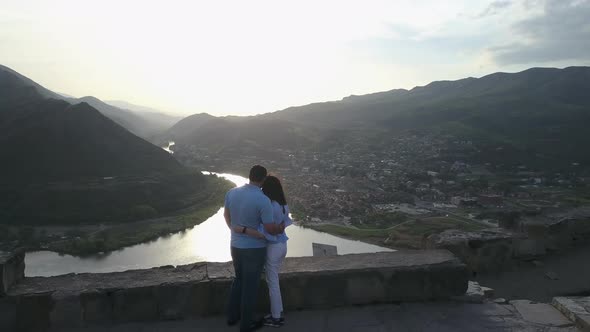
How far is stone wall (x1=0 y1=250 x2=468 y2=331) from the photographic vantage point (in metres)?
3.88

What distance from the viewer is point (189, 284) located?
4082 millimetres

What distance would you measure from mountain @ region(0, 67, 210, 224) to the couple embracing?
5006 cm

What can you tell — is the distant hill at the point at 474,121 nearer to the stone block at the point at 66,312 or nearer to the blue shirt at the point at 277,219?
the blue shirt at the point at 277,219

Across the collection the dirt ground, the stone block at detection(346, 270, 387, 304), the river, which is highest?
the stone block at detection(346, 270, 387, 304)

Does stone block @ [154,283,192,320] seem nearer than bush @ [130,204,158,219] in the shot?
Yes

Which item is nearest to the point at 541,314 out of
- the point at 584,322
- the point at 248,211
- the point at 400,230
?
the point at 584,322

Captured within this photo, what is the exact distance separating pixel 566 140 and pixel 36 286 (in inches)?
3657

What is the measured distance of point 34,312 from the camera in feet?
12.7

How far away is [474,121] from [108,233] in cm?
8781

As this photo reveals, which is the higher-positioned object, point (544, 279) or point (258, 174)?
point (258, 174)

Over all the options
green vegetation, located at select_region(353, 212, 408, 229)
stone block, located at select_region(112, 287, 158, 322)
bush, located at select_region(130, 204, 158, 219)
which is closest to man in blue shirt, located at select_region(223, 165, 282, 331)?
stone block, located at select_region(112, 287, 158, 322)

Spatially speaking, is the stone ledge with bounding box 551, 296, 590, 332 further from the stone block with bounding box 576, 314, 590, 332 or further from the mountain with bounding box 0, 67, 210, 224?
the mountain with bounding box 0, 67, 210, 224

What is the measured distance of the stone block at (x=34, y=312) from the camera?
3834 mm

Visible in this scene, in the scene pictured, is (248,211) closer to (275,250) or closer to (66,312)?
(275,250)
